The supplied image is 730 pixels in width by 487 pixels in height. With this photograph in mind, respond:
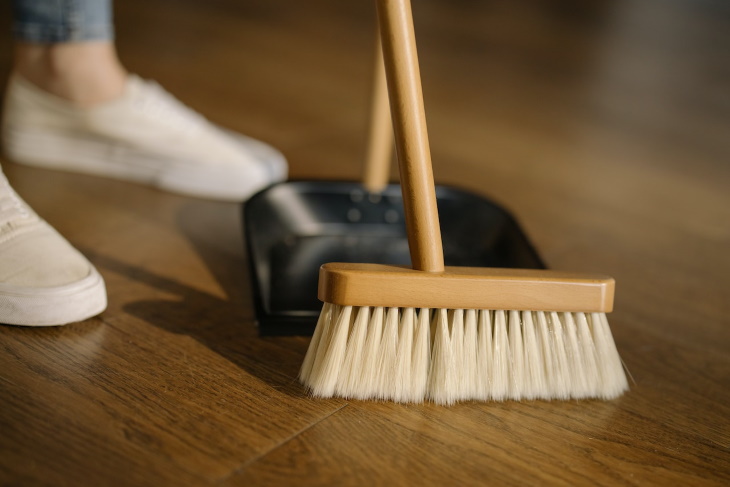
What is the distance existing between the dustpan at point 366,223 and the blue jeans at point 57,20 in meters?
0.33

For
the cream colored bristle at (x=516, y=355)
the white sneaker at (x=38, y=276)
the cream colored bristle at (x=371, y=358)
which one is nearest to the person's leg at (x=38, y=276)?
the white sneaker at (x=38, y=276)

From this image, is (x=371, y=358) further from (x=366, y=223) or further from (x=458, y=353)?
(x=366, y=223)

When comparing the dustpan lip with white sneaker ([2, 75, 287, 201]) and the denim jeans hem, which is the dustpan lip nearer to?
white sneaker ([2, 75, 287, 201])

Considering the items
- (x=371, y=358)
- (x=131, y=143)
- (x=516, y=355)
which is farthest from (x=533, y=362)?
(x=131, y=143)

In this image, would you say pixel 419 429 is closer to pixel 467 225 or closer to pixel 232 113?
pixel 467 225

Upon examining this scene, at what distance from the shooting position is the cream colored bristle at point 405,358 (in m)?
0.62

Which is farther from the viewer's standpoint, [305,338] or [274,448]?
[305,338]

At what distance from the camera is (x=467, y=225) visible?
0.96 m

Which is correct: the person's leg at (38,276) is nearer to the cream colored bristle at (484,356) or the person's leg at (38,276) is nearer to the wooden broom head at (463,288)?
the wooden broom head at (463,288)

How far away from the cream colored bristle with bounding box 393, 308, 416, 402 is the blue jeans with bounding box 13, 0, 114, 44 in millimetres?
624

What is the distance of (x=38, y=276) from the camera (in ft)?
2.23

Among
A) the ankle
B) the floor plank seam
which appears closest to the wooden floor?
the floor plank seam

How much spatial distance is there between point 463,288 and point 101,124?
2.06 feet

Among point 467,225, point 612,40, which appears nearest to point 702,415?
point 467,225
